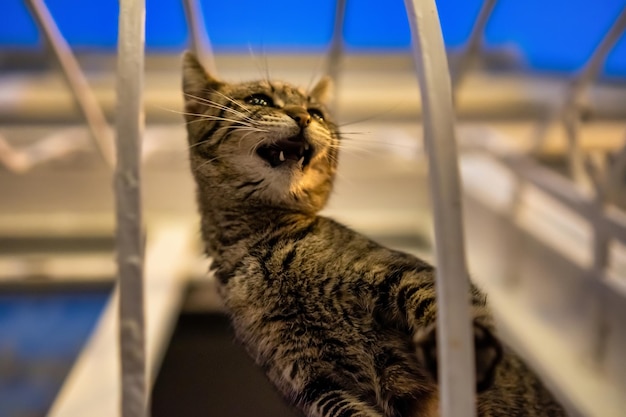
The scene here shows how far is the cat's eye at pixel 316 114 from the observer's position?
2.20 ft

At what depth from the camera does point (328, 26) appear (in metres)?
1.58

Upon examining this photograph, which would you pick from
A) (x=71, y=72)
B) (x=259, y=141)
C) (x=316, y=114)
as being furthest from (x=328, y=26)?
(x=259, y=141)

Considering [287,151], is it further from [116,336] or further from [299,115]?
[116,336]

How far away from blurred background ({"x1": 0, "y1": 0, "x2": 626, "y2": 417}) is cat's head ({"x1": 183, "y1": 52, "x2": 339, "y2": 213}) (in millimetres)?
78

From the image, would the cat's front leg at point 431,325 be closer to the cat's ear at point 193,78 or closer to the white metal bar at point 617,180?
the cat's ear at point 193,78

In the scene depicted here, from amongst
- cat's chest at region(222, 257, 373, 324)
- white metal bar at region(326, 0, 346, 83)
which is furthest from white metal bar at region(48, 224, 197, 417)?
white metal bar at region(326, 0, 346, 83)

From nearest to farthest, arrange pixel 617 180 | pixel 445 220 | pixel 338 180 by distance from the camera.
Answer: pixel 445 220 → pixel 338 180 → pixel 617 180

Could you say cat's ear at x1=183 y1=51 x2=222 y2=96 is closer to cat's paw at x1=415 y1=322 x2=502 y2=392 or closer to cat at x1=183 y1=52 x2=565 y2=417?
cat at x1=183 y1=52 x2=565 y2=417

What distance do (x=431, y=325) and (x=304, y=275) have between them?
16 cm

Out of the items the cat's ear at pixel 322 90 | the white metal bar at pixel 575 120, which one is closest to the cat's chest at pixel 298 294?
the cat's ear at pixel 322 90

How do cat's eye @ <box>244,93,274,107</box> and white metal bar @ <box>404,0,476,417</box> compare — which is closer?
white metal bar @ <box>404,0,476,417</box>

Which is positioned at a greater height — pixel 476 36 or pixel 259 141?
pixel 476 36

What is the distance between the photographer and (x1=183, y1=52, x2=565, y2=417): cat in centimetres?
57

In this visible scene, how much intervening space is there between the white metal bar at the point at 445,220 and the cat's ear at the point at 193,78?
30 cm
